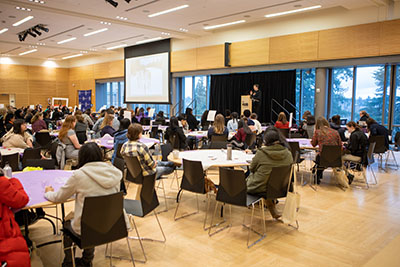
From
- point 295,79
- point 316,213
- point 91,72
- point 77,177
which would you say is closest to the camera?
point 77,177

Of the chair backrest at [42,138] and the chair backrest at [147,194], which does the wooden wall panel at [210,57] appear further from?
the chair backrest at [147,194]

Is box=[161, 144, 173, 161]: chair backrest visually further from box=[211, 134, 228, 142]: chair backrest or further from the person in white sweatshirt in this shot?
the person in white sweatshirt

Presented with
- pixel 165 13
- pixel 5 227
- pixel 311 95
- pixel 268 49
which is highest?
pixel 165 13

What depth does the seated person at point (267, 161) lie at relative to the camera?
4.06 m

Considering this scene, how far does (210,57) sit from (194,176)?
10.6m

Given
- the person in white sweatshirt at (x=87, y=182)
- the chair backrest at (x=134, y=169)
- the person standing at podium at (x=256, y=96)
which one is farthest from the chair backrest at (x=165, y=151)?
the person standing at podium at (x=256, y=96)

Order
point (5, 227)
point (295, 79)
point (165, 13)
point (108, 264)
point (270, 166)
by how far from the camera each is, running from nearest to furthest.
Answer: point (5, 227) < point (108, 264) < point (270, 166) < point (165, 13) < point (295, 79)

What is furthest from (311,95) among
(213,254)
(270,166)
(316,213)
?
(213,254)

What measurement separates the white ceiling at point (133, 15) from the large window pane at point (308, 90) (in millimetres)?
2504

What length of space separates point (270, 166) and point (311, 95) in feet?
29.0

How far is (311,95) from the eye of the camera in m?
12.1

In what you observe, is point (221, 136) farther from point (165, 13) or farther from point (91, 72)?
point (91, 72)

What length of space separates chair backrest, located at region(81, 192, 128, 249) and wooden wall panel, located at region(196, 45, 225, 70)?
1158cm

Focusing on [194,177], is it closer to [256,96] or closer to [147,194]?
[147,194]
